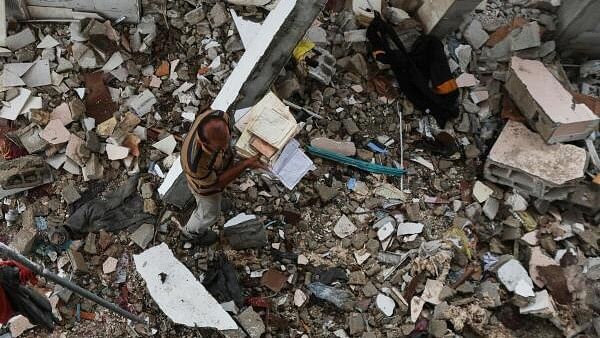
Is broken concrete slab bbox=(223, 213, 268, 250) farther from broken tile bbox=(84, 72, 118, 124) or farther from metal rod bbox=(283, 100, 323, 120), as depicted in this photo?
broken tile bbox=(84, 72, 118, 124)

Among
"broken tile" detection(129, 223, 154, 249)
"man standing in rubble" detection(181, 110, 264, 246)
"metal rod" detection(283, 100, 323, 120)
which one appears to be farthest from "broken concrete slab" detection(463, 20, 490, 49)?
"broken tile" detection(129, 223, 154, 249)

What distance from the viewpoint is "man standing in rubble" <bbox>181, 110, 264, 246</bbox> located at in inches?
184

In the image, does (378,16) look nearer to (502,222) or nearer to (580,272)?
(502,222)

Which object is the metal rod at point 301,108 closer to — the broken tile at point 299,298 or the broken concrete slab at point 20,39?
the broken tile at point 299,298

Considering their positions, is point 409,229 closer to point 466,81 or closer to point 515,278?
point 515,278

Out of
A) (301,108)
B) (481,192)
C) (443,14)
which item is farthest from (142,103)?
(481,192)

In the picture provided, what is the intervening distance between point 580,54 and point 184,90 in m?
4.91

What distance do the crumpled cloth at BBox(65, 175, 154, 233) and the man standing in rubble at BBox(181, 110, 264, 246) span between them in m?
0.92

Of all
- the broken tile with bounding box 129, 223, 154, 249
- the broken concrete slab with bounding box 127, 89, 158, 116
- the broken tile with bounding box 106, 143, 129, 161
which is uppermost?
the broken concrete slab with bounding box 127, 89, 158, 116

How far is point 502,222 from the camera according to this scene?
258 inches

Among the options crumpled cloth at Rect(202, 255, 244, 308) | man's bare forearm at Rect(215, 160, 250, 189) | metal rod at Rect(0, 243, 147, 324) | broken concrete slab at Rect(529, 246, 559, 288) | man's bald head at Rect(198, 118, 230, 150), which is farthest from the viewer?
broken concrete slab at Rect(529, 246, 559, 288)

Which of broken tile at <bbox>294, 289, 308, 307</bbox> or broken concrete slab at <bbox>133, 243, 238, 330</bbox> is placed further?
broken tile at <bbox>294, 289, 308, 307</bbox>

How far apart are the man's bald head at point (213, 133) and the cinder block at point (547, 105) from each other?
3.79 metres

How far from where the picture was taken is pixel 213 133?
4.66m
